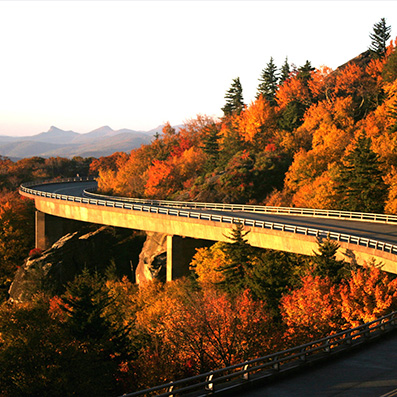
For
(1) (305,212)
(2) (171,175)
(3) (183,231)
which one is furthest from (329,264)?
(2) (171,175)

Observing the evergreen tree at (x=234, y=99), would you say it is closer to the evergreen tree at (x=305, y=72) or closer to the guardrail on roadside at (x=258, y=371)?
the evergreen tree at (x=305, y=72)

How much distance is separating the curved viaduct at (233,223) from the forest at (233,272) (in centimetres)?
152

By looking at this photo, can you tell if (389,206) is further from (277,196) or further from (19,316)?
(19,316)

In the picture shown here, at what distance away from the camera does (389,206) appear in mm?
50750

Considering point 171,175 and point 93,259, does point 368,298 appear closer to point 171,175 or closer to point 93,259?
point 93,259

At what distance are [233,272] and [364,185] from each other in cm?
2096

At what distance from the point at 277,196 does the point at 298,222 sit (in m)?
21.0

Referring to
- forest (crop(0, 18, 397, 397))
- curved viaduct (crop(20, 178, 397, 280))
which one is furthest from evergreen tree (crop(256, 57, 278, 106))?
curved viaduct (crop(20, 178, 397, 280))

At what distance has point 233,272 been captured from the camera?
41.8m

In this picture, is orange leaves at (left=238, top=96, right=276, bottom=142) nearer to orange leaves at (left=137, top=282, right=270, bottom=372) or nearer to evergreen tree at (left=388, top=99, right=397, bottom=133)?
evergreen tree at (left=388, top=99, right=397, bottom=133)

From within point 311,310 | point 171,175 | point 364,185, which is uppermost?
point 171,175

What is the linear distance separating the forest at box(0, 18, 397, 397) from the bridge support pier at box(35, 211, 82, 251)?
9.85 feet

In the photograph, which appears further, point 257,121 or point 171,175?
point 257,121

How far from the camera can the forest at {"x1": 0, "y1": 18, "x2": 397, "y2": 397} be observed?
2588cm
